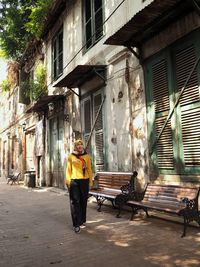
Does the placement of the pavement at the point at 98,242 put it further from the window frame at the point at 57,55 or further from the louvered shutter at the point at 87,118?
the window frame at the point at 57,55

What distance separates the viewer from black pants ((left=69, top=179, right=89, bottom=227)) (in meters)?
5.53

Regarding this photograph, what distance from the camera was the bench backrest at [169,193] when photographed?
4983 millimetres

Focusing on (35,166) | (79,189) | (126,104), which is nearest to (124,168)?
(126,104)

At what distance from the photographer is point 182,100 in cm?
612

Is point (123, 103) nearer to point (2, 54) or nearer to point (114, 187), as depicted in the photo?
point (114, 187)

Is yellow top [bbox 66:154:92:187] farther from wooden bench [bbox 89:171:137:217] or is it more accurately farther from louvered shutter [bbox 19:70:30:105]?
louvered shutter [bbox 19:70:30:105]

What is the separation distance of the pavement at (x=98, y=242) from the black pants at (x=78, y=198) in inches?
11.2

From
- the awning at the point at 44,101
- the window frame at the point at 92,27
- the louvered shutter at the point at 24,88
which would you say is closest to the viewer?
the window frame at the point at 92,27

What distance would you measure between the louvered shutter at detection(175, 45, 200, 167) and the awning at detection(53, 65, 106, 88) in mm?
3446

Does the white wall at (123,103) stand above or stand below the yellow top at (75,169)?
above

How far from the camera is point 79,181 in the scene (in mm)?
5789

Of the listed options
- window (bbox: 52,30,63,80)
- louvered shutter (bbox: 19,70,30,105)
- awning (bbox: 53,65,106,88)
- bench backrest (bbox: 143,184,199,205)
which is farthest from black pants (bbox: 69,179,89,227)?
louvered shutter (bbox: 19,70,30,105)

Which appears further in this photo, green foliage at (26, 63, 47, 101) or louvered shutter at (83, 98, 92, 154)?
green foliage at (26, 63, 47, 101)

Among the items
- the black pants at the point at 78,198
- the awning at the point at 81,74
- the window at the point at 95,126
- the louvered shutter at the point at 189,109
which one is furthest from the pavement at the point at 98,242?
the awning at the point at 81,74
